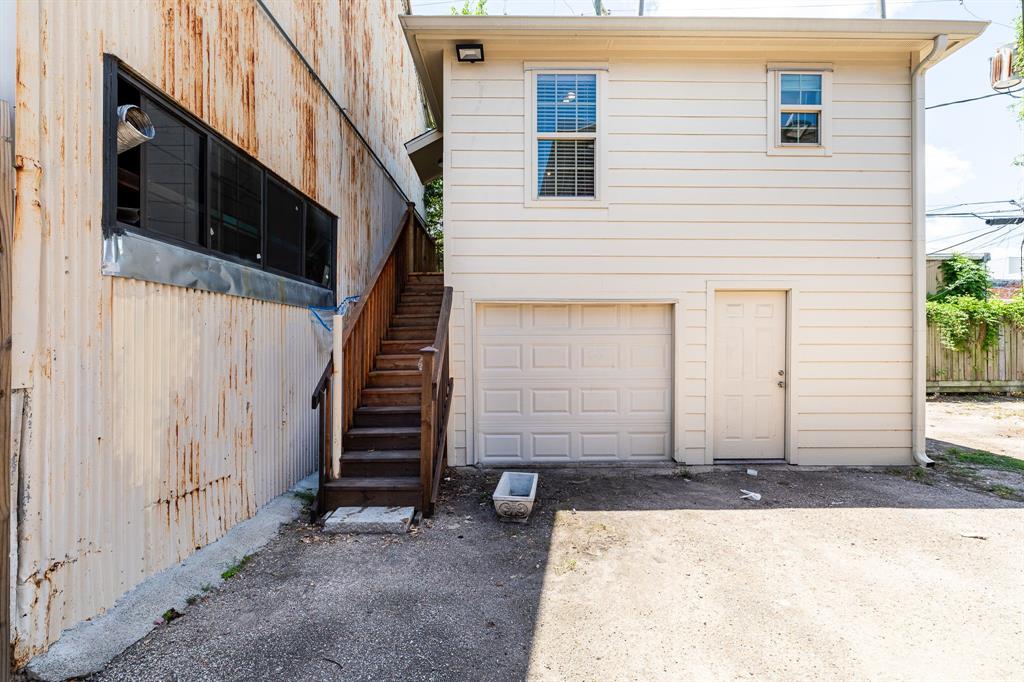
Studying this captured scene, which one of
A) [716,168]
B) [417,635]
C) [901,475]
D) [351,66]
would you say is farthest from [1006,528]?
[351,66]

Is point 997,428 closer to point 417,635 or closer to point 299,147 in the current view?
point 417,635

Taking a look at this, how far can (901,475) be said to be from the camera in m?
5.12

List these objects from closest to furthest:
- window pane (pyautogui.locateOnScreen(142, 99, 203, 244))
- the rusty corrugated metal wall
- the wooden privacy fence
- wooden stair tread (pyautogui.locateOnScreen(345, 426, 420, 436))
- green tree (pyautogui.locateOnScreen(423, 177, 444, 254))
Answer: the rusty corrugated metal wall < window pane (pyautogui.locateOnScreen(142, 99, 203, 244)) < wooden stair tread (pyautogui.locateOnScreen(345, 426, 420, 436)) < the wooden privacy fence < green tree (pyautogui.locateOnScreen(423, 177, 444, 254))

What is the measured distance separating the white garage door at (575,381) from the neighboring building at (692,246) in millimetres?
23

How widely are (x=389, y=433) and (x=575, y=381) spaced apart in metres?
2.18

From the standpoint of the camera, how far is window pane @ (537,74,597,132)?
17.8ft

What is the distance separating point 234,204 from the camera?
358 centimetres

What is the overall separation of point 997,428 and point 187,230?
10.3m

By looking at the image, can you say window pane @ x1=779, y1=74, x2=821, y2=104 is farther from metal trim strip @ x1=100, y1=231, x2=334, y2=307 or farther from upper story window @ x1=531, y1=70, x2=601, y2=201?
metal trim strip @ x1=100, y1=231, x2=334, y2=307

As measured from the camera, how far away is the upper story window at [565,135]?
17.8ft

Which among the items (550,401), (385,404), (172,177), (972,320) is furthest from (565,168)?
(972,320)

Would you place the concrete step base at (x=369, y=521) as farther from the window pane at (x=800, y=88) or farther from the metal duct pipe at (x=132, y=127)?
the window pane at (x=800, y=88)

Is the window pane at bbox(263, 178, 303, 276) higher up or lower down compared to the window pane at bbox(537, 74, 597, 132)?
lower down

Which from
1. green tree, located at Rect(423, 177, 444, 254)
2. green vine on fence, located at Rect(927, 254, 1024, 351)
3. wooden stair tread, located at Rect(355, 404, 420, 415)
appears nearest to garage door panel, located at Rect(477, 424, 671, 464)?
wooden stair tread, located at Rect(355, 404, 420, 415)
